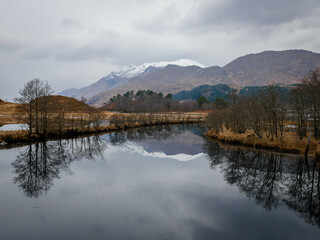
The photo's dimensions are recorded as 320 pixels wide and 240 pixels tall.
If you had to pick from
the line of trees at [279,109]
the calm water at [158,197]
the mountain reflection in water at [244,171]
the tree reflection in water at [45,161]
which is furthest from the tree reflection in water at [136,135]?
the line of trees at [279,109]

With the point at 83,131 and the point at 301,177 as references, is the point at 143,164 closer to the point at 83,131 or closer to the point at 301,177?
the point at 301,177

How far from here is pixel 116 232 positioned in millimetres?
9398

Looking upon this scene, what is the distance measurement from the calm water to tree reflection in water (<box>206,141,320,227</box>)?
52 millimetres

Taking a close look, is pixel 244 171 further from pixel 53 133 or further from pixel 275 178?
pixel 53 133

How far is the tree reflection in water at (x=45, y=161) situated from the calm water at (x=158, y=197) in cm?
8

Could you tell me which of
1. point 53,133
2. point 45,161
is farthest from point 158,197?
point 53,133

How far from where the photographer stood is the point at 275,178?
53.4ft

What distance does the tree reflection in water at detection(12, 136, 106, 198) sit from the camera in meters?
15.2

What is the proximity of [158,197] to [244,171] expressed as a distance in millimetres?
8548

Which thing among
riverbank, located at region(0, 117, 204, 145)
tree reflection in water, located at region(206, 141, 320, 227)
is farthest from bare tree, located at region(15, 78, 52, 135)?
tree reflection in water, located at region(206, 141, 320, 227)

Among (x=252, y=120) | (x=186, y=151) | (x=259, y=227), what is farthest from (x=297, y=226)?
(x=252, y=120)

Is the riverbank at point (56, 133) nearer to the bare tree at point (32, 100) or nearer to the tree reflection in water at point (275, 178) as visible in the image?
the bare tree at point (32, 100)

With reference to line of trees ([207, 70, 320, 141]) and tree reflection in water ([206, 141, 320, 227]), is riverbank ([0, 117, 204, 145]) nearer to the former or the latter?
tree reflection in water ([206, 141, 320, 227])

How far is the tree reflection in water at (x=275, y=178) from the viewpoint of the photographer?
12.2 metres
